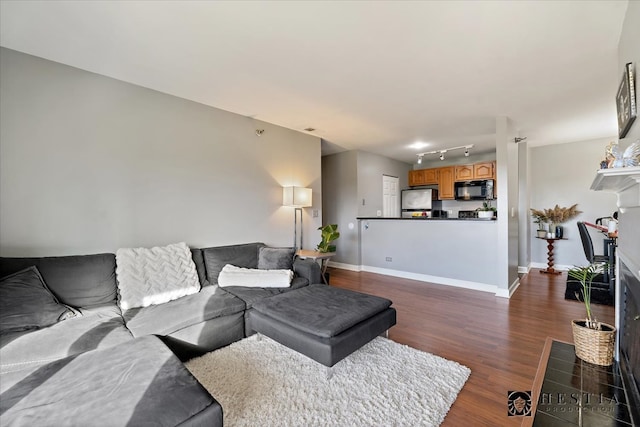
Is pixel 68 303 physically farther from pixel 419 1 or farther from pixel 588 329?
pixel 588 329

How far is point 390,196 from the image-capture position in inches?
268

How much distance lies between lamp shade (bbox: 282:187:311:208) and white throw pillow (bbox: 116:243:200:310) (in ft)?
5.35

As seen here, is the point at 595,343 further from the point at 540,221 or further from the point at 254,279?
the point at 540,221

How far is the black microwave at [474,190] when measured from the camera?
5883mm

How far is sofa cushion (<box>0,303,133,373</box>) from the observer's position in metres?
1.51

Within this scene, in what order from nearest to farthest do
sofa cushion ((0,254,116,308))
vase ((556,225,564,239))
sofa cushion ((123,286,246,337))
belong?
sofa cushion ((123,286,246,337)), sofa cushion ((0,254,116,308)), vase ((556,225,564,239))

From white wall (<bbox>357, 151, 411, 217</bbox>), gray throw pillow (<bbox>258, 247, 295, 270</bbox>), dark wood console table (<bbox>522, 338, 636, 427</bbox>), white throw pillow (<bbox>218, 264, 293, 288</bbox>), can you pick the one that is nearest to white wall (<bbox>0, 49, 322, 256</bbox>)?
gray throw pillow (<bbox>258, 247, 295, 270</bbox>)

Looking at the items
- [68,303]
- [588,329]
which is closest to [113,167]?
[68,303]

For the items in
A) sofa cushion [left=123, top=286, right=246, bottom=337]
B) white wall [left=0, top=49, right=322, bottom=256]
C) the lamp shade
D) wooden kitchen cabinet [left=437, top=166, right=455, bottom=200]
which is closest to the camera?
sofa cushion [left=123, top=286, right=246, bottom=337]

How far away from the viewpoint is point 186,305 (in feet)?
7.55

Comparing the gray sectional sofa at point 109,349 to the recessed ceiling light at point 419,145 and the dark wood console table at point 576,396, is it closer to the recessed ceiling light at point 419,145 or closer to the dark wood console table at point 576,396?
the dark wood console table at point 576,396

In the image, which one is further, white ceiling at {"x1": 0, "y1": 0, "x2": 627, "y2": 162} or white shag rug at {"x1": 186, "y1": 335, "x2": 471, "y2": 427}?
white ceiling at {"x1": 0, "y1": 0, "x2": 627, "y2": 162}

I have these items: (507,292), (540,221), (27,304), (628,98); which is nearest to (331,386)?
(27,304)

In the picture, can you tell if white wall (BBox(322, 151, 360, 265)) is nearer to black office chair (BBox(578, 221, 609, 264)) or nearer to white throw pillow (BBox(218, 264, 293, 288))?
white throw pillow (BBox(218, 264, 293, 288))
